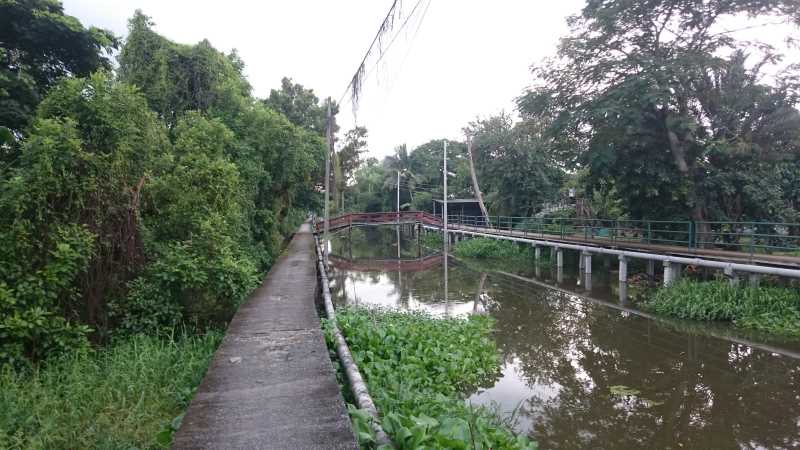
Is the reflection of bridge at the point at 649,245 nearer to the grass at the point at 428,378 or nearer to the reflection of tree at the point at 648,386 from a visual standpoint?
the reflection of tree at the point at 648,386

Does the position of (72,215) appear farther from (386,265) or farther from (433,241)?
(433,241)

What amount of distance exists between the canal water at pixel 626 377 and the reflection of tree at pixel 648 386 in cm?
2

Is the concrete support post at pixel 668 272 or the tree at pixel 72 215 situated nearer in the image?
the tree at pixel 72 215

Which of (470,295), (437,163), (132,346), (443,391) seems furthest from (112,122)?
(437,163)

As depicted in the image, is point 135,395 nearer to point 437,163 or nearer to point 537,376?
point 537,376

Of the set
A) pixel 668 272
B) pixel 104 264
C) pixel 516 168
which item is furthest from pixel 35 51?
pixel 516 168

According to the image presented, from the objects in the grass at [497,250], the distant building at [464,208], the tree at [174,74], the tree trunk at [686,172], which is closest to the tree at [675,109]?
the tree trunk at [686,172]

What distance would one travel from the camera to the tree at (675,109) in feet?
40.2

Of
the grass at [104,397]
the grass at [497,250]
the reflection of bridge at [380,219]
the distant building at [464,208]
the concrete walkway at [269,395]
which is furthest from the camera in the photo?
the distant building at [464,208]

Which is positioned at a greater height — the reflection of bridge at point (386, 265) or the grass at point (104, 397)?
the grass at point (104, 397)

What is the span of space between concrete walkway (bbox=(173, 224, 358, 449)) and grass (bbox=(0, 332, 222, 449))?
1.29 feet

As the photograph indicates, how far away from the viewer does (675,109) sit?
13703mm

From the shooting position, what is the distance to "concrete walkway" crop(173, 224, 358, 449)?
315 cm

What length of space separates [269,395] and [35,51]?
395 inches
